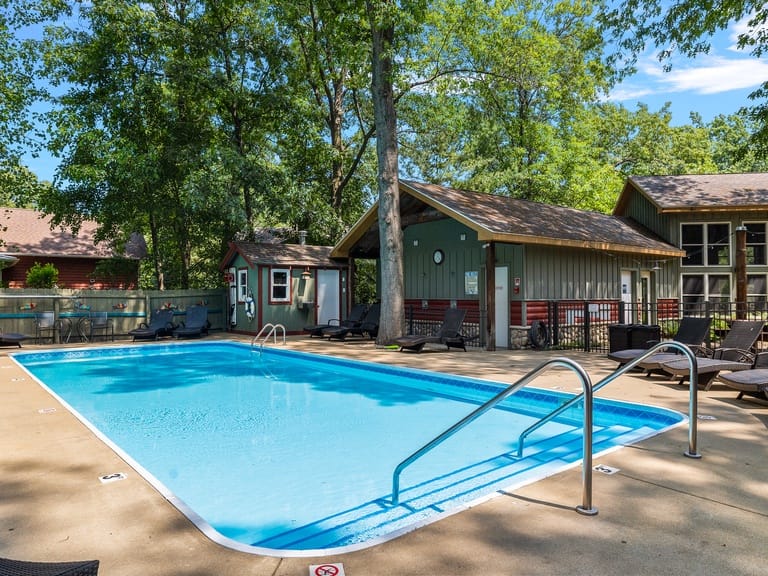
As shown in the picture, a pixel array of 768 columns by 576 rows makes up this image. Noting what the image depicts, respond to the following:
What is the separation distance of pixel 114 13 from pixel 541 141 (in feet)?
61.6

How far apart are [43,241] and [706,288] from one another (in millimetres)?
26792

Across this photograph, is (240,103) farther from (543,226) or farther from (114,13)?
(543,226)

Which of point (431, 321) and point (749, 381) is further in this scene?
point (431, 321)

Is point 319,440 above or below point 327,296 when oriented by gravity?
below

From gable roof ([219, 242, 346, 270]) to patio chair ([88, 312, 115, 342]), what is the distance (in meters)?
4.04

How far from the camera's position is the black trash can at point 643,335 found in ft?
32.0

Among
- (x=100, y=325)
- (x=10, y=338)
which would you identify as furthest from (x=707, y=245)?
(x=10, y=338)

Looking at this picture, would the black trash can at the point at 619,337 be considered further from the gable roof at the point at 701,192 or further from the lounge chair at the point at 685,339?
the gable roof at the point at 701,192

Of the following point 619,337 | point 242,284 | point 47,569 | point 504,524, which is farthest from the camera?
point 242,284

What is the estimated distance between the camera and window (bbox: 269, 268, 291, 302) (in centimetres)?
1667

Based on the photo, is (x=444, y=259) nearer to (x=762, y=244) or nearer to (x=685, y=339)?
(x=685, y=339)

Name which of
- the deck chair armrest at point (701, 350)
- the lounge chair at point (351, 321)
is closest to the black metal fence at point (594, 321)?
the deck chair armrest at point (701, 350)

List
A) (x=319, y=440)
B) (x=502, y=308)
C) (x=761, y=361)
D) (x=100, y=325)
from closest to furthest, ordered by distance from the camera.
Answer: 1. (x=319, y=440)
2. (x=761, y=361)
3. (x=502, y=308)
4. (x=100, y=325)

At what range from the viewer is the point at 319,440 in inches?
235
